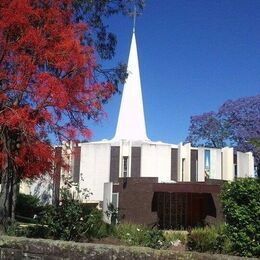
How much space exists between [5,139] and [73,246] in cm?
573

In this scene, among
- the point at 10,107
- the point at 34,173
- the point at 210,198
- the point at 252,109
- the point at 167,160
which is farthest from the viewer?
the point at 252,109

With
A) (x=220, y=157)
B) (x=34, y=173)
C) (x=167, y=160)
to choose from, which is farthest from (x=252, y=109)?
(x=34, y=173)

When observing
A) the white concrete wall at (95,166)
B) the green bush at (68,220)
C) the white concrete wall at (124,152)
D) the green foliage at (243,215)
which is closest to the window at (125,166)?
the white concrete wall at (124,152)

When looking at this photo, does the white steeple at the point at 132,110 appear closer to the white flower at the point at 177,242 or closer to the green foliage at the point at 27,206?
the green foliage at the point at 27,206

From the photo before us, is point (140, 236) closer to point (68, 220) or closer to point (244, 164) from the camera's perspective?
point (68, 220)

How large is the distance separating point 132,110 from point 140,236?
3965 cm

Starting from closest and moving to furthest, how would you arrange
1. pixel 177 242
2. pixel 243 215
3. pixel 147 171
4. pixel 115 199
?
pixel 243 215 < pixel 177 242 < pixel 115 199 < pixel 147 171

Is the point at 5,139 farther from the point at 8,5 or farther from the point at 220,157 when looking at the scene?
the point at 220,157

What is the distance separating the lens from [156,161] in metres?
44.5

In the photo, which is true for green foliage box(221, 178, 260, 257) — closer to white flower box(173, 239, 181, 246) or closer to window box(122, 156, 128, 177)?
white flower box(173, 239, 181, 246)

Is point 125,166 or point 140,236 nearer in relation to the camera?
point 140,236

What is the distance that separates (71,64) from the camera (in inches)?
565

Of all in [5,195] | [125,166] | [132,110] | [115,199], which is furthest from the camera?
[132,110]

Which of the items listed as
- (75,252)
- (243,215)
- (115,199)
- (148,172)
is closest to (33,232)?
(75,252)
